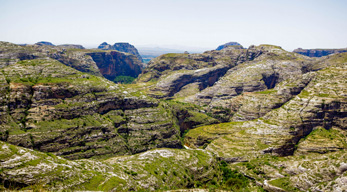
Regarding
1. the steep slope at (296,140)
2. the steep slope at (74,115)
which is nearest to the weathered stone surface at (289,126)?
the steep slope at (296,140)

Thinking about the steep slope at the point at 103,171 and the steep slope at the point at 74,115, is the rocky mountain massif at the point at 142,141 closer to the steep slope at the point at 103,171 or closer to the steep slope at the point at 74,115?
the steep slope at the point at 103,171

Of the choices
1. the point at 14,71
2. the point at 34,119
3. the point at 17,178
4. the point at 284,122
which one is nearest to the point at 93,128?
the point at 34,119

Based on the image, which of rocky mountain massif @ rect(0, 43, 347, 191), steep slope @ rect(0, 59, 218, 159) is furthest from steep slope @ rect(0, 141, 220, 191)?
steep slope @ rect(0, 59, 218, 159)

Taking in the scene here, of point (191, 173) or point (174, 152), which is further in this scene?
point (174, 152)

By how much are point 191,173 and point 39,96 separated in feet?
290

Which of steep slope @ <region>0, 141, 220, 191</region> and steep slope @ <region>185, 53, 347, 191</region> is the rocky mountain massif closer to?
steep slope @ <region>0, 141, 220, 191</region>

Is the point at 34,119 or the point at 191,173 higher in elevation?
the point at 34,119

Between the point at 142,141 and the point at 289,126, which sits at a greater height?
the point at 289,126

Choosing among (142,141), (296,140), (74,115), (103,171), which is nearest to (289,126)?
(296,140)

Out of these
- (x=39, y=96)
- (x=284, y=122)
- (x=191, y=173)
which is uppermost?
(x=39, y=96)

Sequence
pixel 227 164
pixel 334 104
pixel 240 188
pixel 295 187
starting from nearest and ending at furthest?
pixel 295 187
pixel 240 188
pixel 227 164
pixel 334 104

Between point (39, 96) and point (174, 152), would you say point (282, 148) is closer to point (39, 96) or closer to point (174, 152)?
point (174, 152)

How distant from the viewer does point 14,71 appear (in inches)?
4678

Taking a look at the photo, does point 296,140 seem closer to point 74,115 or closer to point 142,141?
point 142,141
